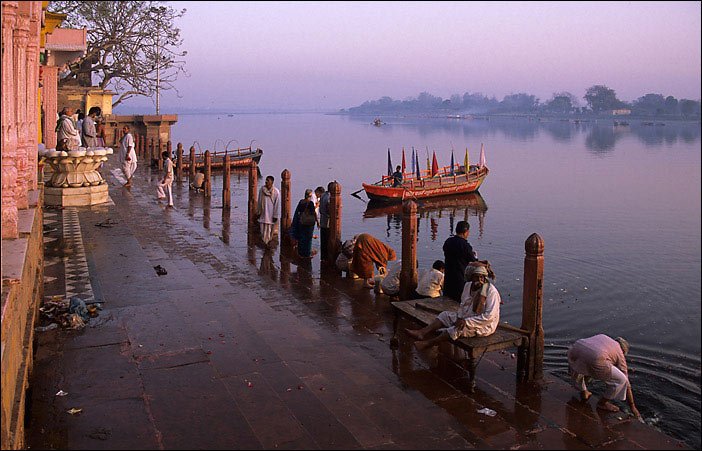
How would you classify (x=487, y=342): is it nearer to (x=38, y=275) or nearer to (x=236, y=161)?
(x=38, y=275)

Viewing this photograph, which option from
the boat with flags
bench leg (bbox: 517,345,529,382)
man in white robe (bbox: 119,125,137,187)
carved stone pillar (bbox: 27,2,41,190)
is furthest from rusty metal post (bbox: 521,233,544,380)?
the boat with flags

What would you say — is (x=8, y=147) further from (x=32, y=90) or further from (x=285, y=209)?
(x=285, y=209)

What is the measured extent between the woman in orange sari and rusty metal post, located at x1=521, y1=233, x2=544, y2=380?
404 centimetres

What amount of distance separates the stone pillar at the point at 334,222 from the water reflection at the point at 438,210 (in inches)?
590

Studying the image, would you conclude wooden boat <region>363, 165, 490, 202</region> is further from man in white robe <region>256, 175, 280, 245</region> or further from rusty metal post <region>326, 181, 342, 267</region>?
rusty metal post <region>326, 181, 342, 267</region>

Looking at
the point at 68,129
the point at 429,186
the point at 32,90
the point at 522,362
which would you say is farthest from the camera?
the point at 429,186

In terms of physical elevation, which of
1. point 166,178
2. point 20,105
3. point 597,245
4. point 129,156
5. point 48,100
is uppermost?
point 48,100

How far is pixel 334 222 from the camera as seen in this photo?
11.8 meters

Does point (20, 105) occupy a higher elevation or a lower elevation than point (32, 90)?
lower

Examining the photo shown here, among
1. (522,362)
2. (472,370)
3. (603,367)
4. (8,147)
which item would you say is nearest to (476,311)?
(472,370)

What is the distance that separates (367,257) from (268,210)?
10.9 ft

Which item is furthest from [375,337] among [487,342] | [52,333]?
[52,333]

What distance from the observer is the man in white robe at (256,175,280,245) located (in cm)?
1316

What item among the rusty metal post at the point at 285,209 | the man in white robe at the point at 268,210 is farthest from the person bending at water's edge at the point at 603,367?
the rusty metal post at the point at 285,209
